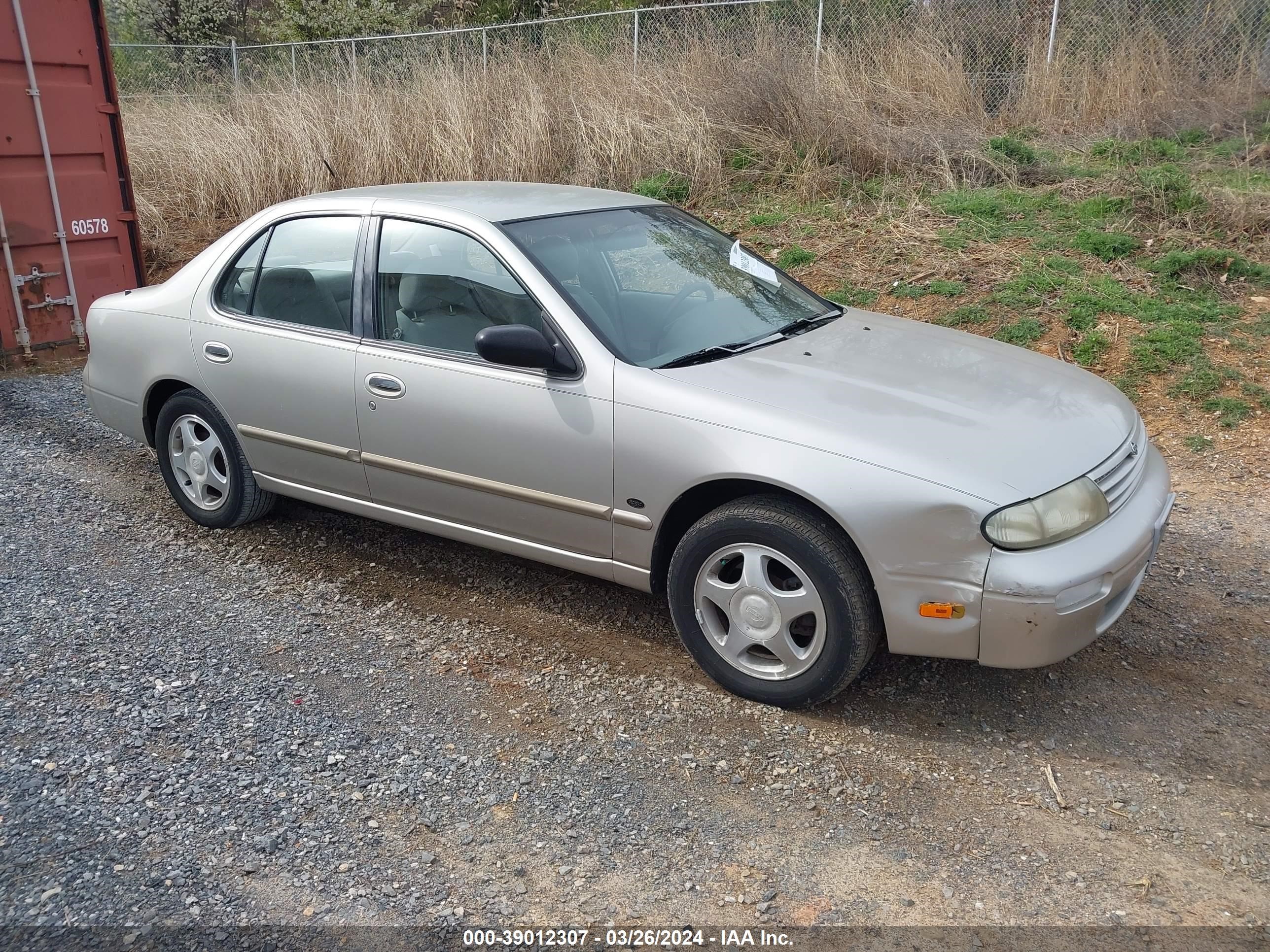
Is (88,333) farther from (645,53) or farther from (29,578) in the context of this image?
(645,53)

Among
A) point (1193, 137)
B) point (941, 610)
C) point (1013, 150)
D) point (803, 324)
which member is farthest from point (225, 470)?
point (1193, 137)

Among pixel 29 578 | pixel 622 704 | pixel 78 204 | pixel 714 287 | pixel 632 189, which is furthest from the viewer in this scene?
pixel 632 189

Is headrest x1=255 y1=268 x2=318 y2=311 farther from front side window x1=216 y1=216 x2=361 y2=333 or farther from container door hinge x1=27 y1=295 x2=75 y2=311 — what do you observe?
container door hinge x1=27 y1=295 x2=75 y2=311

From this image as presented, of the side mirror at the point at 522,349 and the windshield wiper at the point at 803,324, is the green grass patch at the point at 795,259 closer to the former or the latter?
the windshield wiper at the point at 803,324

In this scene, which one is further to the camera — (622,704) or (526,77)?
(526,77)

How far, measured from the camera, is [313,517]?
5387mm

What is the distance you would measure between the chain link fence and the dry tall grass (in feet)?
0.75

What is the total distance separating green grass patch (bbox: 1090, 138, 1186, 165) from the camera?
30.9ft

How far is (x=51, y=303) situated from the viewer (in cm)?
815

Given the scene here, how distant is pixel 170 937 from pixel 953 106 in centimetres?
1058

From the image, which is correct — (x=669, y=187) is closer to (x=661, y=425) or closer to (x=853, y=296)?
(x=853, y=296)

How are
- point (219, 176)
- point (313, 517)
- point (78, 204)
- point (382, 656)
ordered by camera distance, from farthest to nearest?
point (219, 176)
point (78, 204)
point (313, 517)
point (382, 656)

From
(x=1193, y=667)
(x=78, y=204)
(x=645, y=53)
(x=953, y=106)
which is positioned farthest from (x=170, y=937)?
(x=645, y=53)

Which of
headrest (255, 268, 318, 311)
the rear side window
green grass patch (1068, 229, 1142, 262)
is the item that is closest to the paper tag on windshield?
headrest (255, 268, 318, 311)
